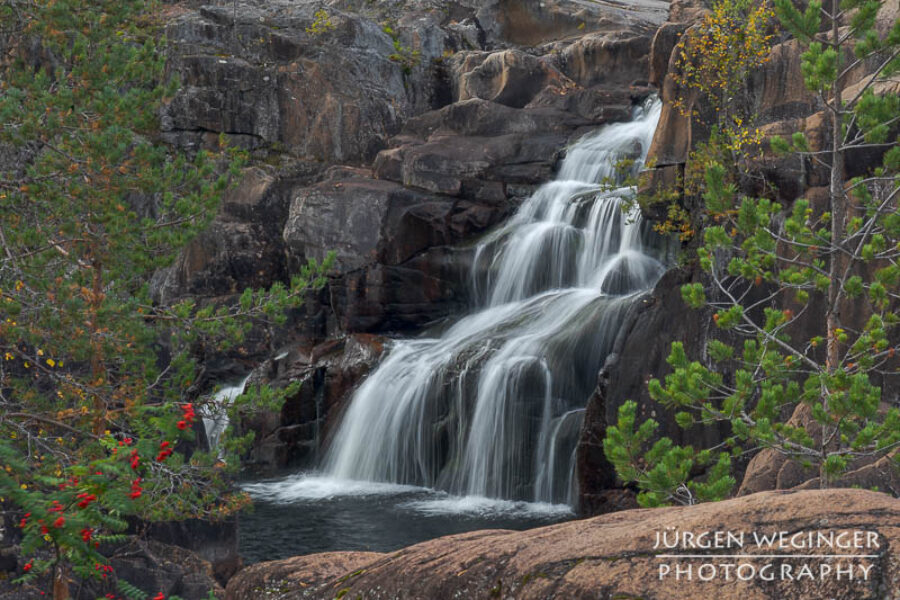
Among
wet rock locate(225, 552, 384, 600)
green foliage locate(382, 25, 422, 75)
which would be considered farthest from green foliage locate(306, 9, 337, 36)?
wet rock locate(225, 552, 384, 600)

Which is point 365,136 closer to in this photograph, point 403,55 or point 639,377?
point 403,55

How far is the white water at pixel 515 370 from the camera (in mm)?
17188

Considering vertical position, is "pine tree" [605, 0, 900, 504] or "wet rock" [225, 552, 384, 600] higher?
"pine tree" [605, 0, 900, 504]

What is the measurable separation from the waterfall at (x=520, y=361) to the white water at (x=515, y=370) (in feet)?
0.09

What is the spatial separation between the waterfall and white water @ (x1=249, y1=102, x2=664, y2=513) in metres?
0.03

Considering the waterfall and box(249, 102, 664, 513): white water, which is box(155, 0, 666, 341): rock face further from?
box(249, 102, 664, 513): white water

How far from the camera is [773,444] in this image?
8.06 meters

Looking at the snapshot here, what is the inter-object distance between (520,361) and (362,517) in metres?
4.51

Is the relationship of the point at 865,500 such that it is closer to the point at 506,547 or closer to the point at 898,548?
the point at 898,548

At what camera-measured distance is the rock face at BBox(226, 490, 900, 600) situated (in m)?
3.20

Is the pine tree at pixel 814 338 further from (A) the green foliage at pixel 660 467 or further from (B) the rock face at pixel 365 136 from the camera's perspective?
(B) the rock face at pixel 365 136

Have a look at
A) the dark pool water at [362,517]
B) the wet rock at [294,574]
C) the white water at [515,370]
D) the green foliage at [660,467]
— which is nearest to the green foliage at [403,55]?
the white water at [515,370]

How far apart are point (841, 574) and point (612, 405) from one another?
12.0 meters

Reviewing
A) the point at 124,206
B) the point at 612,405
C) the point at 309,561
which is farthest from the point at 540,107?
the point at 309,561
